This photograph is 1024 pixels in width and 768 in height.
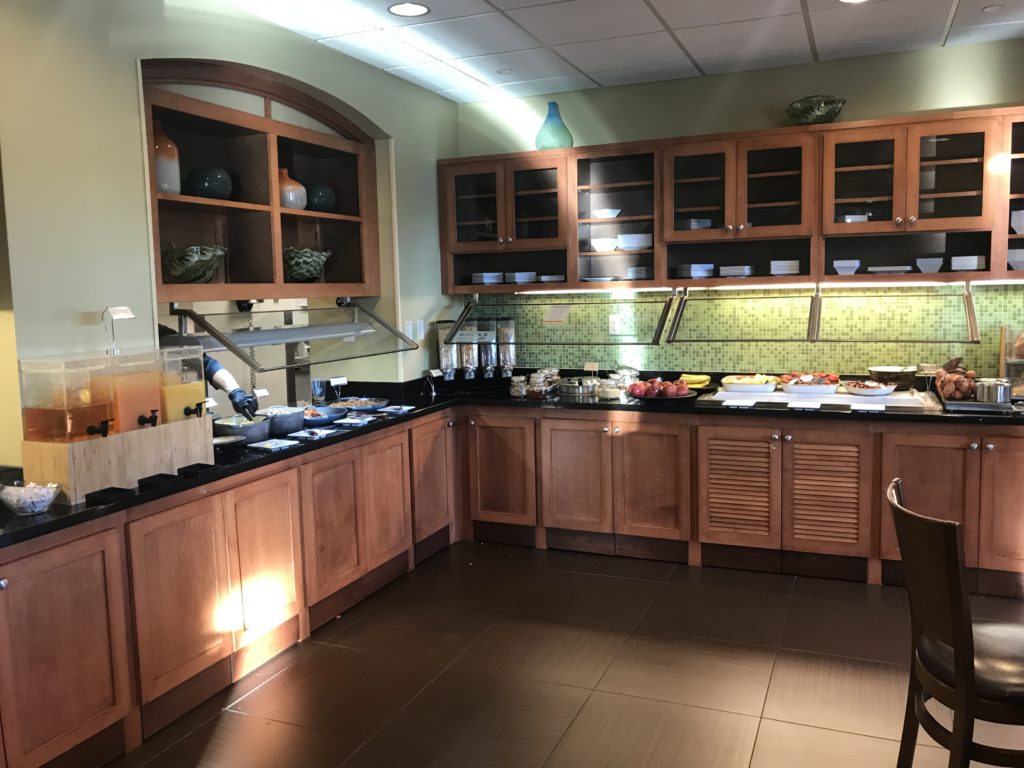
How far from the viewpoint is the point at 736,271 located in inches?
180

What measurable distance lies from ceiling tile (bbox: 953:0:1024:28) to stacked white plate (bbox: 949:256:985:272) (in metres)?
1.07

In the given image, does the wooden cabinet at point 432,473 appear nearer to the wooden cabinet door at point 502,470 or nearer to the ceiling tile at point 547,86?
the wooden cabinet door at point 502,470

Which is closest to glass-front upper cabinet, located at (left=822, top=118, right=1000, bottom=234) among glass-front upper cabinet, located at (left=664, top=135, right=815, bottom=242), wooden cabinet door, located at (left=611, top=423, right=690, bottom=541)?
glass-front upper cabinet, located at (left=664, top=135, right=815, bottom=242)

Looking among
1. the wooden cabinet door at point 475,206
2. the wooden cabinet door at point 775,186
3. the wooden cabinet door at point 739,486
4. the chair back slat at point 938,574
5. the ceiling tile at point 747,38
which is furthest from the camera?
the wooden cabinet door at point 475,206

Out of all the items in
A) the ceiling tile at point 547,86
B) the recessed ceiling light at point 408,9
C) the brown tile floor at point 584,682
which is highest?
the ceiling tile at point 547,86

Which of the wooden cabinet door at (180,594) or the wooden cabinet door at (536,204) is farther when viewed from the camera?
the wooden cabinet door at (536,204)

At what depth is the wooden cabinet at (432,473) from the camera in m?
4.36

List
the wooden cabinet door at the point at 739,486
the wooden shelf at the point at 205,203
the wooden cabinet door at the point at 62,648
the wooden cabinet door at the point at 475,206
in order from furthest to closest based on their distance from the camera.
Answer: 1. the wooden cabinet door at the point at 475,206
2. the wooden cabinet door at the point at 739,486
3. the wooden shelf at the point at 205,203
4. the wooden cabinet door at the point at 62,648

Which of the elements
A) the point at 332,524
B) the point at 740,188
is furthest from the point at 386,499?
the point at 740,188

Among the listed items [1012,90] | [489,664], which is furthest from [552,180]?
[489,664]

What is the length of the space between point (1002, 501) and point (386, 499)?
2.75 meters

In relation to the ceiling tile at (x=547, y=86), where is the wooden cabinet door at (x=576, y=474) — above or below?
below

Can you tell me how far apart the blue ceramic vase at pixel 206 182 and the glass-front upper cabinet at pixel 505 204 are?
1666 mm

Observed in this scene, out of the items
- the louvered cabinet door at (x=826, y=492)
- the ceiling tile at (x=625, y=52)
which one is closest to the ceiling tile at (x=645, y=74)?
the ceiling tile at (x=625, y=52)
